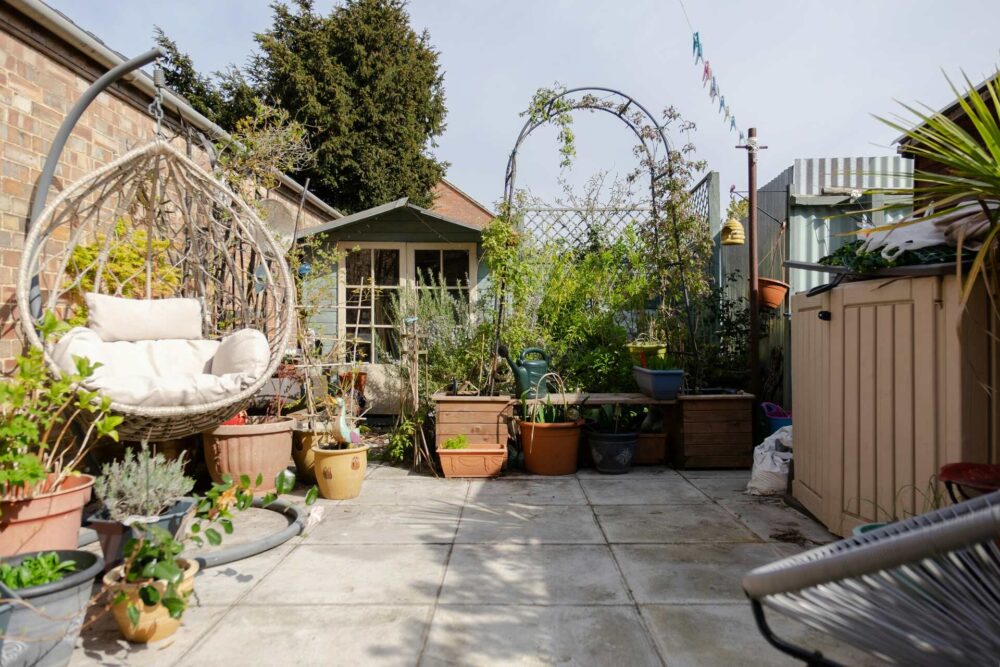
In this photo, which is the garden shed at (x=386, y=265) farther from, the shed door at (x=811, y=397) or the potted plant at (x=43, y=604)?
the potted plant at (x=43, y=604)

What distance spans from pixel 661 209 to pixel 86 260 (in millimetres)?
4144

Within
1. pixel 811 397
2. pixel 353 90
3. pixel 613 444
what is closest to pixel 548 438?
pixel 613 444

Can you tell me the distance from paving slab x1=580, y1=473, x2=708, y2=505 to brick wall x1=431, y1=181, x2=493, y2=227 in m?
14.0

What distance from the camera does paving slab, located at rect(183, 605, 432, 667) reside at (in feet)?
6.41

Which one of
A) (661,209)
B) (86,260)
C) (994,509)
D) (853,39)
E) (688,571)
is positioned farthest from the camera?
(661,209)

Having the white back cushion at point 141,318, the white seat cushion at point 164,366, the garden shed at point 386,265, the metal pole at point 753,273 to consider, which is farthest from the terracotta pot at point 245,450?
the metal pole at point 753,273

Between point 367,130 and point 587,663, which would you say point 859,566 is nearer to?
point 587,663

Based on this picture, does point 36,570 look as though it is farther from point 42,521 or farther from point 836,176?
point 836,176

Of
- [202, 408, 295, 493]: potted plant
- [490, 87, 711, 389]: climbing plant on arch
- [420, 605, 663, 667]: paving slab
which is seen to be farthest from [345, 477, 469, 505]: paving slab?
[420, 605, 663, 667]: paving slab

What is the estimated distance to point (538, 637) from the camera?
209 cm

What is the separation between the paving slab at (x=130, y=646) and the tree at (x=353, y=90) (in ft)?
41.3

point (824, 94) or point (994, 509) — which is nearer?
point (994, 509)

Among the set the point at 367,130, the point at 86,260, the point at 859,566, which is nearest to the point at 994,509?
the point at 859,566

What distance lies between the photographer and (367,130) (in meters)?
14.1
